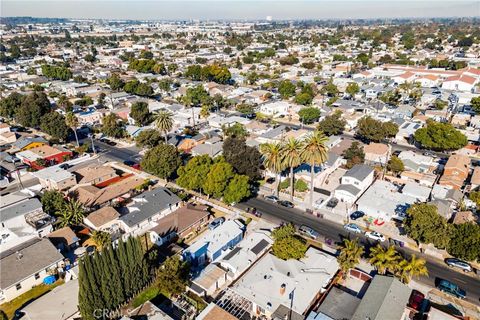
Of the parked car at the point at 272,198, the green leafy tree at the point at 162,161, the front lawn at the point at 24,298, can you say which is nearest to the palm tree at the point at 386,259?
the parked car at the point at 272,198

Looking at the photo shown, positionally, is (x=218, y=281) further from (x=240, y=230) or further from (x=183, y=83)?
(x=183, y=83)

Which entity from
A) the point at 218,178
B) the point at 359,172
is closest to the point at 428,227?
the point at 359,172

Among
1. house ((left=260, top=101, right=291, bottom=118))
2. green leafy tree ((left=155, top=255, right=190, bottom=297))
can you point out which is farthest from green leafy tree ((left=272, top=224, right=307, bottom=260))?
house ((left=260, top=101, right=291, bottom=118))

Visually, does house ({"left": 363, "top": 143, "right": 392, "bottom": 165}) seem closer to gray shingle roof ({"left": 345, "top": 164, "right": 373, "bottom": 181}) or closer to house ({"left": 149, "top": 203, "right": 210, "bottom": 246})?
gray shingle roof ({"left": 345, "top": 164, "right": 373, "bottom": 181})

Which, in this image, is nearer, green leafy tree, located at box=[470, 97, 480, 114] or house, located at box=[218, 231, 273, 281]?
house, located at box=[218, 231, 273, 281]

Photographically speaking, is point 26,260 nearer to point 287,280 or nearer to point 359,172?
point 287,280

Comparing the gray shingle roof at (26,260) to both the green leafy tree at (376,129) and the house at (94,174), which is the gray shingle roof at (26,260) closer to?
the house at (94,174)
